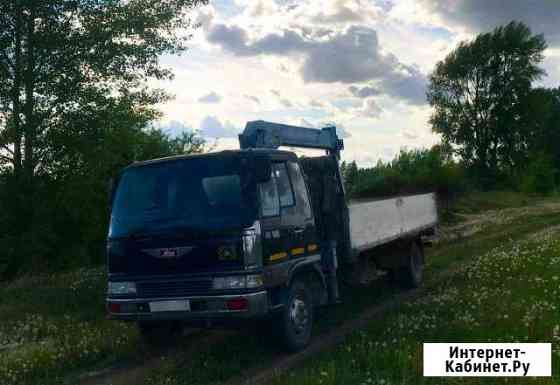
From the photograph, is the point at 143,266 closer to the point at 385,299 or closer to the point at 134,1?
the point at 385,299

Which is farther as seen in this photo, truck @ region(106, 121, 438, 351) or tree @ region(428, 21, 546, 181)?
tree @ region(428, 21, 546, 181)

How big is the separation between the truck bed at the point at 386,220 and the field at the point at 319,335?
1.36 m

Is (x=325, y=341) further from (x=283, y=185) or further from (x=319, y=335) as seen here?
(x=283, y=185)

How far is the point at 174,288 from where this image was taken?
800 cm

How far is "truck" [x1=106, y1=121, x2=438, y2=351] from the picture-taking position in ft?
25.7

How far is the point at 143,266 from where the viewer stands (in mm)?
8180

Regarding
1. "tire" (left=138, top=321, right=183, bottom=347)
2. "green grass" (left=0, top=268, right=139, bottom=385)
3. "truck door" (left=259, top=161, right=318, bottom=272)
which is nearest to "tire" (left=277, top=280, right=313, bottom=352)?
"truck door" (left=259, top=161, right=318, bottom=272)

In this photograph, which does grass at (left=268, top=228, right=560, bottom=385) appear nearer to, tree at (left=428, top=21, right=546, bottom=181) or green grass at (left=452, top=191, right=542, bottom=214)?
green grass at (left=452, top=191, right=542, bottom=214)

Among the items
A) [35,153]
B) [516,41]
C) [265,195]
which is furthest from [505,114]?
[265,195]

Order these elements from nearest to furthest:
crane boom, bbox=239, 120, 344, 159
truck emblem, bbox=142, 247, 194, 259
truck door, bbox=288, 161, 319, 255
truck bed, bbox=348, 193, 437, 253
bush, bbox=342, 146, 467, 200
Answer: truck emblem, bbox=142, 247, 194, 259 < truck door, bbox=288, 161, 319, 255 < crane boom, bbox=239, 120, 344, 159 < truck bed, bbox=348, 193, 437, 253 < bush, bbox=342, 146, 467, 200

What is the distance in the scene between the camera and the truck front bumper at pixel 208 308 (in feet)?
25.2

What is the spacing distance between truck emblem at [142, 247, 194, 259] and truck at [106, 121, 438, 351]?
13mm

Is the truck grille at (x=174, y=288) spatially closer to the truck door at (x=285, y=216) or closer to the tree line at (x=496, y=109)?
the truck door at (x=285, y=216)

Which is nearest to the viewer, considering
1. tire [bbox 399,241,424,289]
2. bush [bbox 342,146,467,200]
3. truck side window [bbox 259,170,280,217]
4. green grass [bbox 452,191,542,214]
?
truck side window [bbox 259,170,280,217]
